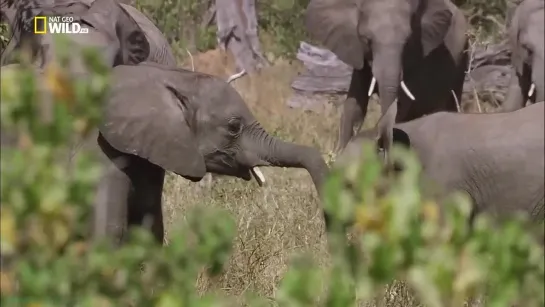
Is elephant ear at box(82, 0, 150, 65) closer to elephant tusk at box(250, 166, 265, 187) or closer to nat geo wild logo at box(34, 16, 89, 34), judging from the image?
nat geo wild logo at box(34, 16, 89, 34)

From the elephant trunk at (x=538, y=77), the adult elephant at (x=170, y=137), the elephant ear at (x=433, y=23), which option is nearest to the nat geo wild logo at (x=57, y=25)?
the adult elephant at (x=170, y=137)

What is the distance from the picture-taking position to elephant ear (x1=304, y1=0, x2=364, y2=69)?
3945mm

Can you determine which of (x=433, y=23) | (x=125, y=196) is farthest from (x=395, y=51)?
(x=125, y=196)

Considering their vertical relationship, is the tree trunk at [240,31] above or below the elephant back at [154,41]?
below

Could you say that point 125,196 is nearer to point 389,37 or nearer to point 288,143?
point 288,143

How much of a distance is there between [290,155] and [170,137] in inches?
11.3

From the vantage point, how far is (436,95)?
399 cm

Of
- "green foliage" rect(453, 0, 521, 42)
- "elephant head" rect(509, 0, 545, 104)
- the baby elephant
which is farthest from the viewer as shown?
"green foliage" rect(453, 0, 521, 42)

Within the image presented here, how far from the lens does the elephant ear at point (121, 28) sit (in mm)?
3435

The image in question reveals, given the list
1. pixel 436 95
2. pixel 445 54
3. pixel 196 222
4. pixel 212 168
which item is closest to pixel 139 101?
pixel 212 168

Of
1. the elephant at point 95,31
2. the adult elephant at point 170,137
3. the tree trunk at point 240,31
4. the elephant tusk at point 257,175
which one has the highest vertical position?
the adult elephant at point 170,137

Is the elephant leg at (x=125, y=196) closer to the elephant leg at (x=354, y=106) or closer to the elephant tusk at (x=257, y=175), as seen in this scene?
the elephant tusk at (x=257, y=175)

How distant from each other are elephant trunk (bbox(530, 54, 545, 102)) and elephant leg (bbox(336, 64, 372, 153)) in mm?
2140

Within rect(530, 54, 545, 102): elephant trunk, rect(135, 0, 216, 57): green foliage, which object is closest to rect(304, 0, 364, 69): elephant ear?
rect(530, 54, 545, 102): elephant trunk
